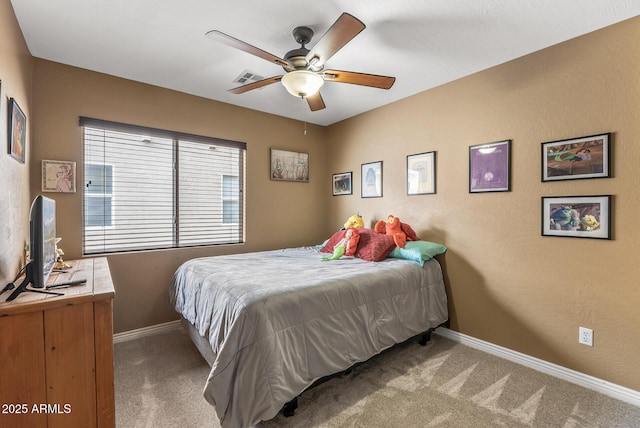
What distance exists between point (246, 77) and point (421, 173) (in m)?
1.98

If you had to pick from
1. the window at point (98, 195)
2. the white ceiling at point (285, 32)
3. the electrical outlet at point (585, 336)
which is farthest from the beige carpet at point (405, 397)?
the white ceiling at point (285, 32)

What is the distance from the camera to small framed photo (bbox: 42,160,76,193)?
2.47 metres

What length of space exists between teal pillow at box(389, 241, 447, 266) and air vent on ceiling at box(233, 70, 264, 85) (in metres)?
2.09

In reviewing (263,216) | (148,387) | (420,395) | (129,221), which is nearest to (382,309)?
(420,395)

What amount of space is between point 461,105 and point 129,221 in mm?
3387

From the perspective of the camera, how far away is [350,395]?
78.9 inches

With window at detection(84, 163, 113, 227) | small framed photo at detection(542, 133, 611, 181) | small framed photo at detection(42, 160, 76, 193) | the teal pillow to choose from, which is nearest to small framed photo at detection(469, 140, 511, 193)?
small framed photo at detection(542, 133, 611, 181)

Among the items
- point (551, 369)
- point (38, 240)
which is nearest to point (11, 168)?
point (38, 240)

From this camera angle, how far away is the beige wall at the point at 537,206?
1.99 metres

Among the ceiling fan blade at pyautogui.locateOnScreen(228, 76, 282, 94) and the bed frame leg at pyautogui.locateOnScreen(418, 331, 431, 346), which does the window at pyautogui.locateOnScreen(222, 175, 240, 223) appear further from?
the bed frame leg at pyautogui.locateOnScreen(418, 331, 431, 346)

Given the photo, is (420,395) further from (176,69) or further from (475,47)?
(176,69)

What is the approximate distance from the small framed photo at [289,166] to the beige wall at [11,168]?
2.29 meters

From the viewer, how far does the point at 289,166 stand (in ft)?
13.1

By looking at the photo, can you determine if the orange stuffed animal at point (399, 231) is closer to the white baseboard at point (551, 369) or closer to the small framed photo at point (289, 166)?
the white baseboard at point (551, 369)
